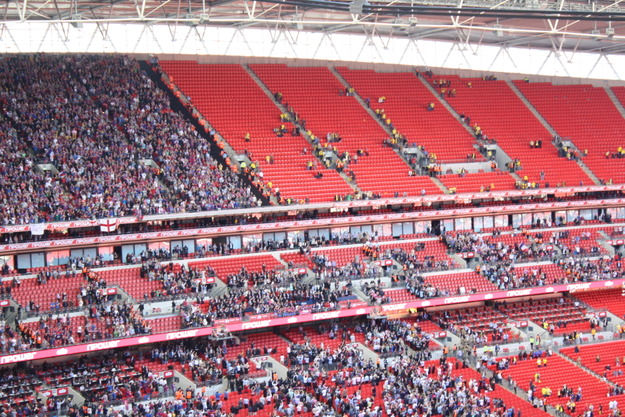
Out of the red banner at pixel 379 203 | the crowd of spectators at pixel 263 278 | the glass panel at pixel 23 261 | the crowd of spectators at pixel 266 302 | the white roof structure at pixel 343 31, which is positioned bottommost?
the crowd of spectators at pixel 266 302

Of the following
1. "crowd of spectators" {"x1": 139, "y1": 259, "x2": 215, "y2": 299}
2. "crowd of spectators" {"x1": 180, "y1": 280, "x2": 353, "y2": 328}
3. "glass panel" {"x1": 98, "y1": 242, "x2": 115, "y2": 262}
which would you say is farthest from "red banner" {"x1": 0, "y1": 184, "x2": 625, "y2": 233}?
"crowd of spectators" {"x1": 180, "y1": 280, "x2": 353, "y2": 328}

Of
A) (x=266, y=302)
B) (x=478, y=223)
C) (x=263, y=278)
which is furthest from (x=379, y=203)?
(x=266, y=302)

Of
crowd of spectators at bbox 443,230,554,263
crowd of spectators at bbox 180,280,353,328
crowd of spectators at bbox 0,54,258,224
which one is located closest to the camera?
crowd of spectators at bbox 180,280,353,328

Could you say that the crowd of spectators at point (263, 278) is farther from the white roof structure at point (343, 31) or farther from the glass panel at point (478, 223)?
the glass panel at point (478, 223)

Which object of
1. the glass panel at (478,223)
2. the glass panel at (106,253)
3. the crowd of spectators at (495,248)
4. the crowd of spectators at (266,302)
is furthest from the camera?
the glass panel at (478,223)

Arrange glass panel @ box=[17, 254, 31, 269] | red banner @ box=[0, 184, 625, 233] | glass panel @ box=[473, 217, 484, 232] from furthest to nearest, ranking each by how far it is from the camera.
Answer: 1. glass panel @ box=[473, 217, 484, 232]
2. glass panel @ box=[17, 254, 31, 269]
3. red banner @ box=[0, 184, 625, 233]

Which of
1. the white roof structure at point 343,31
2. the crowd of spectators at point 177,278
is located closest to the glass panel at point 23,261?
the crowd of spectators at point 177,278

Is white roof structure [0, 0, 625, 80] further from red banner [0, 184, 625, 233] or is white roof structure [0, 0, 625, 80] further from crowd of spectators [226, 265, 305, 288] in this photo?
crowd of spectators [226, 265, 305, 288]

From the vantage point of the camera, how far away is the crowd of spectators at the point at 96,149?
39594 mm

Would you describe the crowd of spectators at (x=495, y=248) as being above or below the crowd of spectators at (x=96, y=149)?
below

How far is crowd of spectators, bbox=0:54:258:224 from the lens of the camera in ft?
130

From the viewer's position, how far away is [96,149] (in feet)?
140

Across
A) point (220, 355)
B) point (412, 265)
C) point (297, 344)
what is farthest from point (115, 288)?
point (412, 265)

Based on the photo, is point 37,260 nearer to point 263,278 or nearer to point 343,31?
point 263,278
